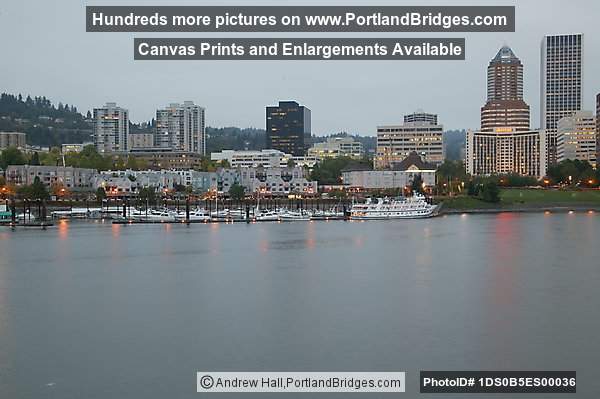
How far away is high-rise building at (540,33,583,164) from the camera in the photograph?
94.4 meters

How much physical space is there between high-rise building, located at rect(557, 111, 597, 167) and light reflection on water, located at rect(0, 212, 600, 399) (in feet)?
173

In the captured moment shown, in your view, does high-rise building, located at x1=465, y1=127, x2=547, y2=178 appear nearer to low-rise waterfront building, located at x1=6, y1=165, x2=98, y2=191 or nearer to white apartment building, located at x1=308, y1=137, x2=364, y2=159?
white apartment building, located at x1=308, y1=137, x2=364, y2=159

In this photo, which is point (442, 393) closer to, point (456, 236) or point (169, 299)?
point (169, 299)

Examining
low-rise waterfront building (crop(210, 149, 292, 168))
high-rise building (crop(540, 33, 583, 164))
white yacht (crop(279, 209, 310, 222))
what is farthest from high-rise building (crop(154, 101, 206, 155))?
white yacht (crop(279, 209, 310, 222))

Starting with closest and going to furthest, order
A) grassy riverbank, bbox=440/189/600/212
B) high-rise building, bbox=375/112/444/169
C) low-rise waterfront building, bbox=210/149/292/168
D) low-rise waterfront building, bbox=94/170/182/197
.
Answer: grassy riverbank, bbox=440/189/600/212 < low-rise waterfront building, bbox=94/170/182/197 < low-rise waterfront building, bbox=210/149/292/168 < high-rise building, bbox=375/112/444/169

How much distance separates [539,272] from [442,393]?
8.23 metres

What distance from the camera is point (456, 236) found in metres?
21.5

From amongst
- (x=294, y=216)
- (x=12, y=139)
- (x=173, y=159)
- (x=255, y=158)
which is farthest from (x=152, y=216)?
(x=12, y=139)

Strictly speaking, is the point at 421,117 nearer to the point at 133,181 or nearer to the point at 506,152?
the point at 506,152
